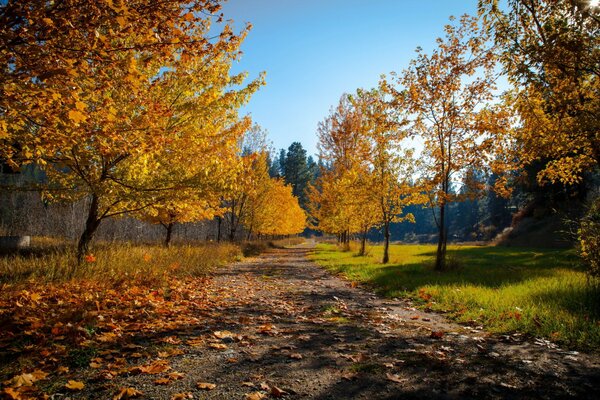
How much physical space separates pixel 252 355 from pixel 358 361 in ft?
4.11

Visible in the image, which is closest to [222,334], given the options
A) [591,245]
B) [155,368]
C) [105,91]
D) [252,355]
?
[252,355]

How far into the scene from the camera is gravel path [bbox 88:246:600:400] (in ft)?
9.78

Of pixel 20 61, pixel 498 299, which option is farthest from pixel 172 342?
pixel 498 299

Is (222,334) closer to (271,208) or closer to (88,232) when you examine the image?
(88,232)

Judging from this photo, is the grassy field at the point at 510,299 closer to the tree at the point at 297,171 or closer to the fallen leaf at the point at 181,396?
the fallen leaf at the point at 181,396

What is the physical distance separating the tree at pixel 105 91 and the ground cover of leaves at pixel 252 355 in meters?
2.64

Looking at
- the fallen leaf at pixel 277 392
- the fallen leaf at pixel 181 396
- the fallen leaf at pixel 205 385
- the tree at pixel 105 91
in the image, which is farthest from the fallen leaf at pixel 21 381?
the tree at pixel 105 91

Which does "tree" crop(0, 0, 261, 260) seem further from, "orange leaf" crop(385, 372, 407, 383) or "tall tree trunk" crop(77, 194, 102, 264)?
"orange leaf" crop(385, 372, 407, 383)

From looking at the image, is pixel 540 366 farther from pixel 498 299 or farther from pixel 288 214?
pixel 288 214

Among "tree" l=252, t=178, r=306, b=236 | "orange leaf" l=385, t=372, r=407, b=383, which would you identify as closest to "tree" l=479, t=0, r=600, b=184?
"orange leaf" l=385, t=372, r=407, b=383

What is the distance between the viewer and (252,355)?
3850 millimetres

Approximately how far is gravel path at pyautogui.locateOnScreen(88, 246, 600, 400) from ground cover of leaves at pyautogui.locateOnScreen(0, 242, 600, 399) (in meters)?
0.02

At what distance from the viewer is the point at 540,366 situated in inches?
140

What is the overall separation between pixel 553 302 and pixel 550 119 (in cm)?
431
